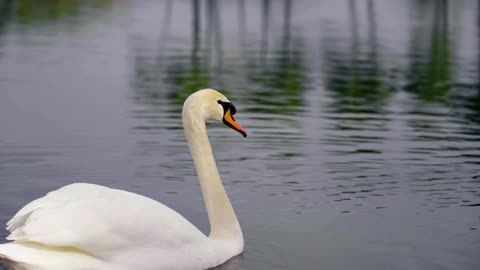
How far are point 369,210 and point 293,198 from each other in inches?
38.7

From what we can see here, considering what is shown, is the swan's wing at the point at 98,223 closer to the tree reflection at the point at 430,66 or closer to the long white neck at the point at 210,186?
the long white neck at the point at 210,186

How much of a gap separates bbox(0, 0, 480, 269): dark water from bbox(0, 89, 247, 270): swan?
40cm

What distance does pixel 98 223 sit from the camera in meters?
8.66

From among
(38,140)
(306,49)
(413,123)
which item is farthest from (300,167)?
(306,49)

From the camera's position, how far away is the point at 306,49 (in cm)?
4272

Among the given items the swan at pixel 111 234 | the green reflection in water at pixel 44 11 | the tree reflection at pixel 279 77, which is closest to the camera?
the swan at pixel 111 234

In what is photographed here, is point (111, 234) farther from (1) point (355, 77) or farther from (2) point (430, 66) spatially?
(2) point (430, 66)

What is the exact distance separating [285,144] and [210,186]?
667 centimetres

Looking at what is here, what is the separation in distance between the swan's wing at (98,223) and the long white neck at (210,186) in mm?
607

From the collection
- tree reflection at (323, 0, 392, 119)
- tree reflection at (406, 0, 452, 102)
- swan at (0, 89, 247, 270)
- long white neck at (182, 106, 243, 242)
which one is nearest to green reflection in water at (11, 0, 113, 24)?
tree reflection at (323, 0, 392, 119)

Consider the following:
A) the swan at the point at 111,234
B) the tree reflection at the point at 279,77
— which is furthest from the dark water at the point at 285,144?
the swan at the point at 111,234

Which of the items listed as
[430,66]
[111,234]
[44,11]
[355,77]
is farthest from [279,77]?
[44,11]

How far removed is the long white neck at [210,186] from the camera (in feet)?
32.8

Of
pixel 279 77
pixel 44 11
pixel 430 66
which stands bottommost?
pixel 44 11
